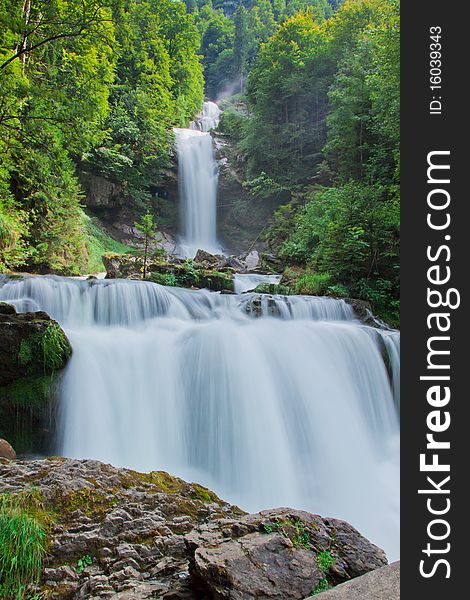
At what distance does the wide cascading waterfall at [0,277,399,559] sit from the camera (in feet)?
16.2

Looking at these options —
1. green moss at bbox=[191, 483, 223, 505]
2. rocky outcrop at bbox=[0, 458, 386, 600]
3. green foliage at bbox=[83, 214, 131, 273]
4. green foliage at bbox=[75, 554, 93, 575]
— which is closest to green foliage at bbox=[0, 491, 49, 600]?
rocky outcrop at bbox=[0, 458, 386, 600]

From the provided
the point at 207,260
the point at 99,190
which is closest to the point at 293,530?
the point at 207,260

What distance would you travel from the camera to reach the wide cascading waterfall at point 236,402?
495 cm

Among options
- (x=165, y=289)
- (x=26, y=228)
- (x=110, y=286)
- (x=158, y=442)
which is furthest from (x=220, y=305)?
(x=26, y=228)

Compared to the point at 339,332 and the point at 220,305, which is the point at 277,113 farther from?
the point at 339,332

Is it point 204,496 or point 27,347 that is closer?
point 204,496

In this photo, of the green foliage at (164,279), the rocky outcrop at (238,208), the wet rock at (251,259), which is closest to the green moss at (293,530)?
the green foliage at (164,279)

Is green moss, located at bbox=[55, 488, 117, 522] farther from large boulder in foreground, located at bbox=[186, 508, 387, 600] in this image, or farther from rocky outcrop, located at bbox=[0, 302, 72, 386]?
rocky outcrop, located at bbox=[0, 302, 72, 386]

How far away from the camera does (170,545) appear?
224cm

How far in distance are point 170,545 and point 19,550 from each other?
0.79 m

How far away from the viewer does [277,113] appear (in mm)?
22516

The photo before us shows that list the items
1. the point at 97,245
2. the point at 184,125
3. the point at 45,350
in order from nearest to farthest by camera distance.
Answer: the point at 45,350 < the point at 97,245 < the point at 184,125

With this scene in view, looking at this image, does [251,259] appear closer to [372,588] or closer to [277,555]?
[277,555]

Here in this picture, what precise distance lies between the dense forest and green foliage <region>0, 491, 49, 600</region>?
5.73 m
